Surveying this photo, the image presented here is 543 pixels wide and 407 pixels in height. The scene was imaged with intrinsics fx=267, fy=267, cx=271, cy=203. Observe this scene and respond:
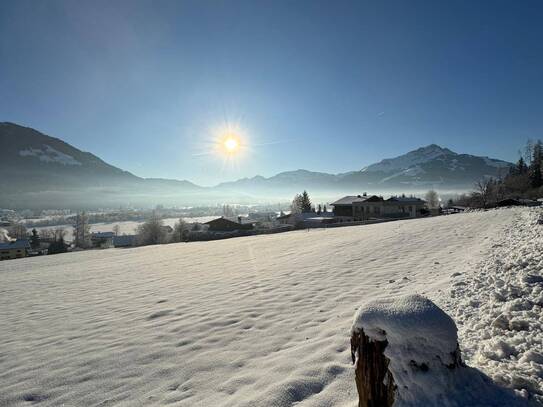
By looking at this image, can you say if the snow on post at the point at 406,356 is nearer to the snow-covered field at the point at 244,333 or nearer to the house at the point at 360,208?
the snow-covered field at the point at 244,333

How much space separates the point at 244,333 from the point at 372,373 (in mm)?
3505

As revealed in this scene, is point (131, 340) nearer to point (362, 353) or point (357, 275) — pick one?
point (362, 353)

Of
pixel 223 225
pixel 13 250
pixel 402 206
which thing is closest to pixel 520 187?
pixel 402 206

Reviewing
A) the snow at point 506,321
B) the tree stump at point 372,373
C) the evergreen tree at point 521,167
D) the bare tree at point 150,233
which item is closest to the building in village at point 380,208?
the bare tree at point 150,233

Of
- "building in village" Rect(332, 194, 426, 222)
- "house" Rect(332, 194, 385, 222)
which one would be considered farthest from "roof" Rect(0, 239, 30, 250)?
"house" Rect(332, 194, 385, 222)

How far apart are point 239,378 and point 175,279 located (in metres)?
8.33

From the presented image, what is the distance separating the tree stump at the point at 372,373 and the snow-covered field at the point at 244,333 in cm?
87

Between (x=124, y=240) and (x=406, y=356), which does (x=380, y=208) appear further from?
(x=124, y=240)

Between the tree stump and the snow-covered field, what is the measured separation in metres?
0.87

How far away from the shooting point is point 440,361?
2.31 m

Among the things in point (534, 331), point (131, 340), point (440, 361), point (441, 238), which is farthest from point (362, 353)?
point (441, 238)

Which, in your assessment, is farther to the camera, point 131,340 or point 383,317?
point 131,340

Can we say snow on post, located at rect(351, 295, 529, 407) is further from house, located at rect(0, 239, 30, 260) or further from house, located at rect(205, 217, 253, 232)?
house, located at rect(0, 239, 30, 260)

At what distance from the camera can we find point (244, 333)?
17.5 ft
